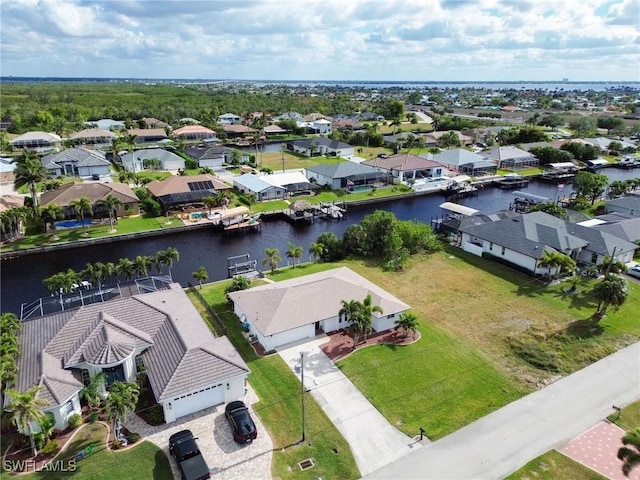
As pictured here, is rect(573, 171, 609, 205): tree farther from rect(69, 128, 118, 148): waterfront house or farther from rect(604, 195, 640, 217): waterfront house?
rect(69, 128, 118, 148): waterfront house

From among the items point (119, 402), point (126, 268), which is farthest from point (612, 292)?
point (126, 268)

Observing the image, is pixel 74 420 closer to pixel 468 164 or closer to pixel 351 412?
pixel 351 412

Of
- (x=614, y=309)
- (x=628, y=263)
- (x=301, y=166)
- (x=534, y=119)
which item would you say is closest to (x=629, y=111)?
(x=534, y=119)

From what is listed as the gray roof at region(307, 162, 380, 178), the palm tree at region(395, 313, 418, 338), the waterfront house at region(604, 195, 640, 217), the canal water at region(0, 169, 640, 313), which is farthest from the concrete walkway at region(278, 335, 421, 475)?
the waterfront house at region(604, 195, 640, 217)

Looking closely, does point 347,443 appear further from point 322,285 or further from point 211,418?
point 322,285

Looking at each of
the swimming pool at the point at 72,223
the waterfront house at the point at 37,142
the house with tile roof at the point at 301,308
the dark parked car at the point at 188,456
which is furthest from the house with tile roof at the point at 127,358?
the waterfront house at the point at 37,142

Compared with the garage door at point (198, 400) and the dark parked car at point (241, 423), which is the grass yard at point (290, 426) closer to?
the dark parked car at point (241, 423)
